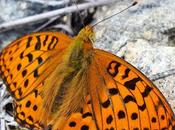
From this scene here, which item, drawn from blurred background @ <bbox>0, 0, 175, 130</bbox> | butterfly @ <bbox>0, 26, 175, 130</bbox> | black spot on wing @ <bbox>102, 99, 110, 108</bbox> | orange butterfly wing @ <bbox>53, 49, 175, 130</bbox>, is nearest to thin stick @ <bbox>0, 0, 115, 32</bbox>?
blurred background @ <bbox>0, 0, 175, 130</bbox>

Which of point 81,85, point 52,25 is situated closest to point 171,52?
point 81,85

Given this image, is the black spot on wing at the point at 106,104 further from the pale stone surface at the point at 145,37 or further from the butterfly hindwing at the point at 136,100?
the pale stone surface at the point at 145,37

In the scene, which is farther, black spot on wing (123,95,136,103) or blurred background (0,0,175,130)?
blurred background (0,0,175,130)

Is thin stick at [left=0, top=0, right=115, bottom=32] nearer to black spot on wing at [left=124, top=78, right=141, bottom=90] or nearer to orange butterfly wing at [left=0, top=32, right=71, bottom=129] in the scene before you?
orange butterfly wing at [left=0, top=32, right=71, bottom=129]

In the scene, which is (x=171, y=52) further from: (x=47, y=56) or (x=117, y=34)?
(x=47, y=56)

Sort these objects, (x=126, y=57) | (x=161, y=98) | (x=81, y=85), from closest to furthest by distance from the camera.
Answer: (x=161, y=98), (x=81, y=85), (x=126, y=57)

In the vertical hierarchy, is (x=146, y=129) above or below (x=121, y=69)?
below

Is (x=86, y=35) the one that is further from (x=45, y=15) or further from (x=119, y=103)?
(x=45, y=15)
